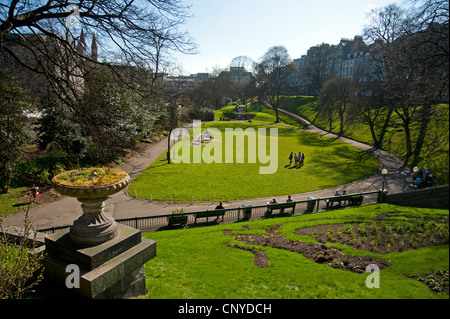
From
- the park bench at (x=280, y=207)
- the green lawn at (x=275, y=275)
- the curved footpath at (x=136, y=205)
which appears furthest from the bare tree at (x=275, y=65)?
the green lawn at (x=275, y=275)

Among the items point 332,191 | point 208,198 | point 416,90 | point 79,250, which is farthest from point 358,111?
point 79,250

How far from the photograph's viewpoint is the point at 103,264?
466 cm

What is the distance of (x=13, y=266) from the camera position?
456 centimetres

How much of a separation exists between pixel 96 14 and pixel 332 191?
18512 mm

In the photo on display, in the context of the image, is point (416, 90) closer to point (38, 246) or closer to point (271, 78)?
point (38, 246)

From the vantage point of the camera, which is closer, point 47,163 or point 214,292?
point 214,292

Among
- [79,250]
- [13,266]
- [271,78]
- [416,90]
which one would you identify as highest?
[271,78]

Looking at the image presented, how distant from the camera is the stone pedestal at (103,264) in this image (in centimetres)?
441

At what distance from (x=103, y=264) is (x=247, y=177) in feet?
60.3

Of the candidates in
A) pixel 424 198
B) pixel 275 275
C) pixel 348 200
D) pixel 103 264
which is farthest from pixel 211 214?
pixel 424 198

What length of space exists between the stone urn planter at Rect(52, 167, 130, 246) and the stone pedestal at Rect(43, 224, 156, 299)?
0.15m

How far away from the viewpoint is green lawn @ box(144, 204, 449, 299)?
4914mm

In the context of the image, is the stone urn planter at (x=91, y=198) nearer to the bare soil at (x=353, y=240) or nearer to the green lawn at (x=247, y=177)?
the bare soil at (x=353, y=240)
